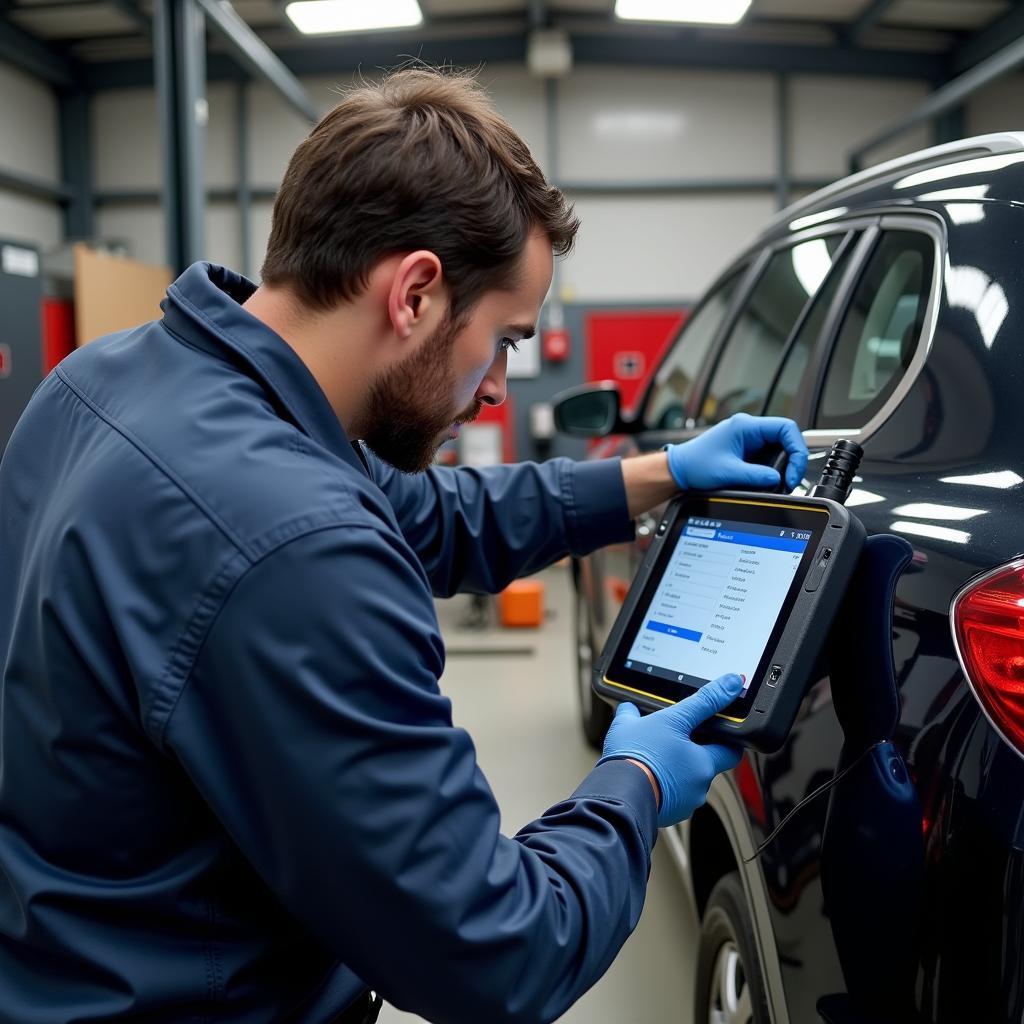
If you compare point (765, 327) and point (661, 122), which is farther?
point (661, 122)

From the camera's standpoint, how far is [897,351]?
4.66 feet

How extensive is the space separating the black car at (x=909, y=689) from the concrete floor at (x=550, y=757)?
54 centimetres

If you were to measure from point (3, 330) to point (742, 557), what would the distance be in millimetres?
4179

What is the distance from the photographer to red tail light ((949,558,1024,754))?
2.84ft

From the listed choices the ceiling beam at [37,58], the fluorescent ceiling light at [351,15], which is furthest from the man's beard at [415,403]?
the ceiling beam at [37,58]

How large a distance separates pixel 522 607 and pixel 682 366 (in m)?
3.09

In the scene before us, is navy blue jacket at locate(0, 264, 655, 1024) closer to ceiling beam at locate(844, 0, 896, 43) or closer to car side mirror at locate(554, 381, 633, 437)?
car side mirror at locate(554, 381, 633, 437)

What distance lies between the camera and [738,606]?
1217mm

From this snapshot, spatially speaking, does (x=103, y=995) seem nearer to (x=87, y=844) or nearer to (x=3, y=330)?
(x=87, y=844)

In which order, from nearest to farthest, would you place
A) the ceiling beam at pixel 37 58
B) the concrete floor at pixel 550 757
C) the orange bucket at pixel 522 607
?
1. the concrete floor at pixel 550 757
2. the orange bucket at pixel 522 607
3. the ceiling beam at pixel 37 58

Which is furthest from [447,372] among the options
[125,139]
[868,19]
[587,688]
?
[125,139]

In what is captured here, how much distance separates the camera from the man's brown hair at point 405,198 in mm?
1034

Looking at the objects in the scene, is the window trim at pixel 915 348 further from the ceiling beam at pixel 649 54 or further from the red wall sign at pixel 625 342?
the ceiling beam at pixel 649 54

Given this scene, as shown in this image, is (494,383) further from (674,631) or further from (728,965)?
(728,965)
